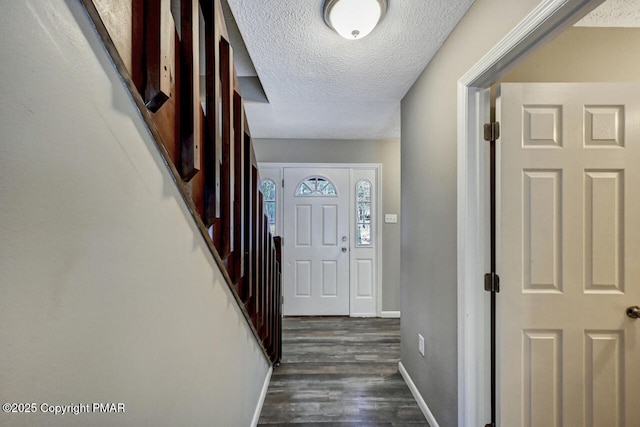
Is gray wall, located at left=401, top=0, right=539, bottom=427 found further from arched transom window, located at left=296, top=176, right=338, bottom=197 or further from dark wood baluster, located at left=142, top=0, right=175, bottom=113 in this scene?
arched transom window, located at left=296, top=176, right=338, bottom=197

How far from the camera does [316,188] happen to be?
3.83 meters

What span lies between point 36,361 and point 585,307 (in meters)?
1.84

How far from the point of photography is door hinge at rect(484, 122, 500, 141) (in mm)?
1348

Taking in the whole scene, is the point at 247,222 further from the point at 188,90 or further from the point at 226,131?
the point at 188,90

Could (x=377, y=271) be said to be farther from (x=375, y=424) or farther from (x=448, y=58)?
(x=448, y=58)

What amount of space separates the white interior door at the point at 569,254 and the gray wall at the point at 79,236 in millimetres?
1389

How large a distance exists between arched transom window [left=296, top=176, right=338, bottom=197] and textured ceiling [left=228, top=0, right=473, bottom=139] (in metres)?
0.99

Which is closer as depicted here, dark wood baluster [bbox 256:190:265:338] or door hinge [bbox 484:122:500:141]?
door hinge [bbox 484:122:500:141]

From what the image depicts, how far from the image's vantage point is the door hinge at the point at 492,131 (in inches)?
53.1

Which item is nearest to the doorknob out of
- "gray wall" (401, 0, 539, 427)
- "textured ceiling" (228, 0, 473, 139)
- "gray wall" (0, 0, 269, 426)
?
"gray wall" (401, 0, 539, 427)

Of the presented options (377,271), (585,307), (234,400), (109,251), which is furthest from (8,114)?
(377,271)

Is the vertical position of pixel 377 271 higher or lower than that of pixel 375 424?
higher

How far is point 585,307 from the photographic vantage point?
129 cm

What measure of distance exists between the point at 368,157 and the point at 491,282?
267cm
